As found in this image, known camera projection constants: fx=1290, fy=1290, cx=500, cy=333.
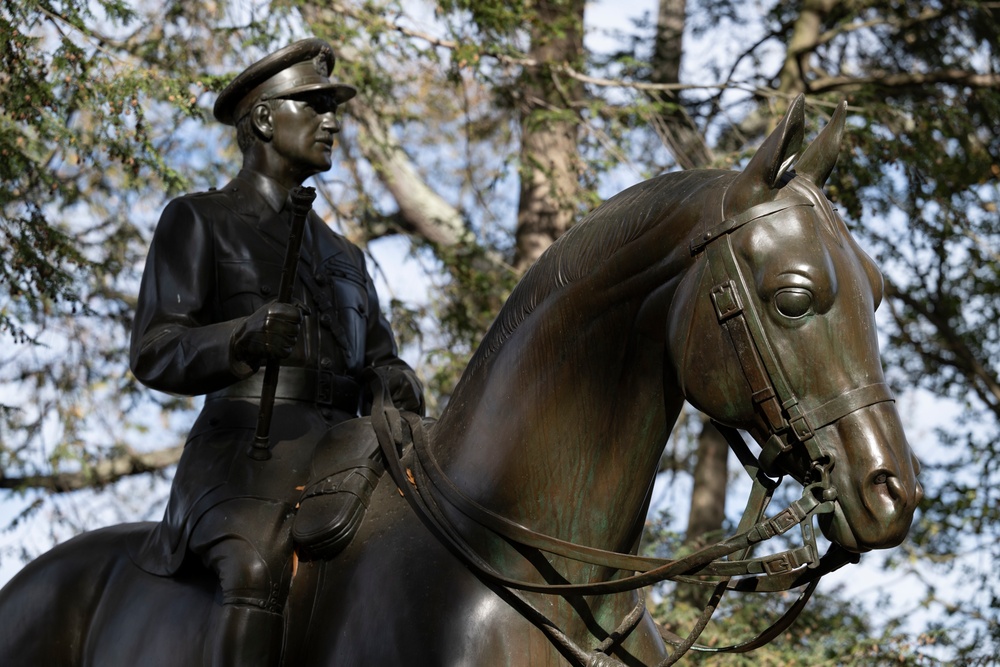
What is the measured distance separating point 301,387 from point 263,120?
90cm

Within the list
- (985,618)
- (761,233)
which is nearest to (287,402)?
(761,233)

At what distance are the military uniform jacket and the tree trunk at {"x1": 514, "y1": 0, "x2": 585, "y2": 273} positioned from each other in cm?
475

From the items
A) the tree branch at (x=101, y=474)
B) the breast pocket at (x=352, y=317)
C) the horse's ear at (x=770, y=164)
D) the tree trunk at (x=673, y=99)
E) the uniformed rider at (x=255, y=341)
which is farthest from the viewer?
the tree branch at (x=101, y=474)

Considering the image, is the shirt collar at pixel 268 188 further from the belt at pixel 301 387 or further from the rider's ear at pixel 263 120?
the belt at pixel 301 387

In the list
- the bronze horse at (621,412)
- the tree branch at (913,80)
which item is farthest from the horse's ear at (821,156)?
the tree branch at (913,80)

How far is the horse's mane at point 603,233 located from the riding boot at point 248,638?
2.95 feet

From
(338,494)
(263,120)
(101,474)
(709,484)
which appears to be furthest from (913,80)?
(338,494)

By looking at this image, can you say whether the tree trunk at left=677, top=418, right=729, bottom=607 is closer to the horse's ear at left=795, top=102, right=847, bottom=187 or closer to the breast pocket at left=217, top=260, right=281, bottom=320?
the breast pocket at left=217, top=260, right=281, bottom=320

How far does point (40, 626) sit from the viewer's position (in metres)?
3.88

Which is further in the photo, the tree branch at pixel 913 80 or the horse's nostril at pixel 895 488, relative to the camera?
the tree branch at pixel 913 80

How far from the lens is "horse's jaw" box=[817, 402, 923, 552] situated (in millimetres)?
2402

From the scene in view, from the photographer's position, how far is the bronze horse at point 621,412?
248 cm

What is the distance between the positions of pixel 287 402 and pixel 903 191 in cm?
714

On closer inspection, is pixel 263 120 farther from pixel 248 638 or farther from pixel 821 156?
pixel 821 156
